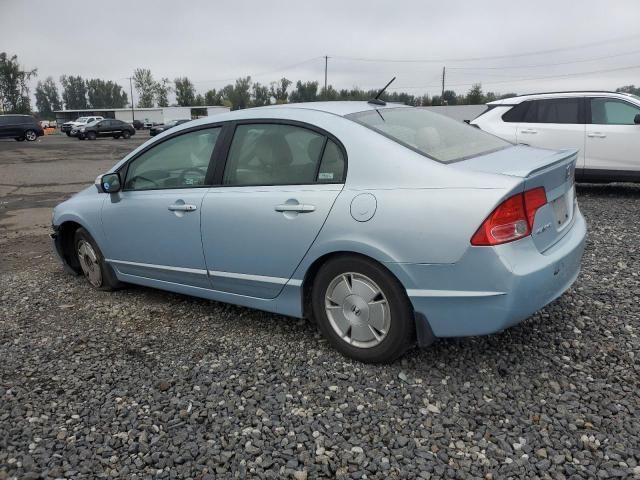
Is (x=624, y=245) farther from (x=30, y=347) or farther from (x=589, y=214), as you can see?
(x=30, y=347)

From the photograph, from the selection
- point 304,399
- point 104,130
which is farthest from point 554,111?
point 104,130

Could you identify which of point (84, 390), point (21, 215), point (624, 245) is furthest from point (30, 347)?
point (21, 215)

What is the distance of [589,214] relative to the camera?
7.07 m

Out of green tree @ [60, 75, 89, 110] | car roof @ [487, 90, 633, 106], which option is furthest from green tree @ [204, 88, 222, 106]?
car roof @ [487, 90, 633, 106]

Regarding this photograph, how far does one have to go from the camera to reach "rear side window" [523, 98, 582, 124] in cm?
833

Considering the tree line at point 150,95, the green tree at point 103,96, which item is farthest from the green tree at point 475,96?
the green tree at point 103,96

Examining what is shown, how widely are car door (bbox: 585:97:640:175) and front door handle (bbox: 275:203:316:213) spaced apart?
6.71 meters

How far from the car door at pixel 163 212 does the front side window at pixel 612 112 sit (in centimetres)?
678

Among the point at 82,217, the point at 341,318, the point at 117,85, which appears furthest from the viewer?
the point at 117,85

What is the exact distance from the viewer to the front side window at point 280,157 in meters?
3.19

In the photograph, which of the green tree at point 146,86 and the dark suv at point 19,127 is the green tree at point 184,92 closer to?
the green tree at point 146,86

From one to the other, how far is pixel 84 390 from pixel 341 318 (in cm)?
154

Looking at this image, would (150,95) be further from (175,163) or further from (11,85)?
(175,163)

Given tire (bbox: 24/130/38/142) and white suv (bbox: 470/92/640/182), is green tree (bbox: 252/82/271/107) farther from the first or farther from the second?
white suv (bbox: 470/92/640/182)
